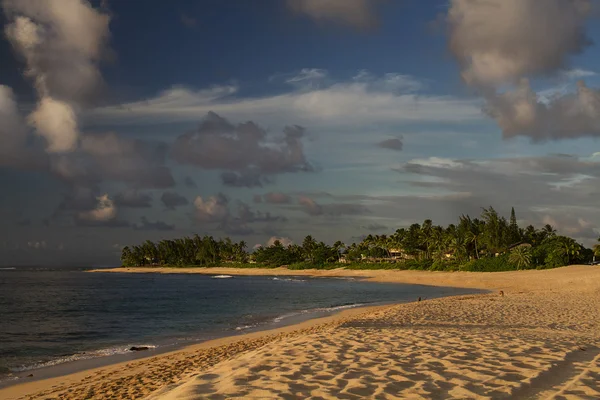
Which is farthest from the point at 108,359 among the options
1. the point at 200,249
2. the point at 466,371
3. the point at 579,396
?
the point at 200,249

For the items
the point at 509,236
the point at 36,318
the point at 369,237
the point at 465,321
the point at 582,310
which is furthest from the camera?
the point at 369,237

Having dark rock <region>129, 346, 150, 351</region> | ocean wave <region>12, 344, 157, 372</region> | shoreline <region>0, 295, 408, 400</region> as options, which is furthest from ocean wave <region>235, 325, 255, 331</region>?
dark rock <region>129, 346, 150, 351</region>

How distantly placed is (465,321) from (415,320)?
6.88 ft

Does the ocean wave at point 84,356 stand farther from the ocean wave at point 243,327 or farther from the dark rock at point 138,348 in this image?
the ocean wave at point 243,327

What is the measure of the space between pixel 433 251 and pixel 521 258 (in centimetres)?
3407

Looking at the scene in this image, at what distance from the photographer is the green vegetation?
74250mm

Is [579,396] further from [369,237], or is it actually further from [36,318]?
[369,237]

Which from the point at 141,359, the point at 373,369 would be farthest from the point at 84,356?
the point at 373,369

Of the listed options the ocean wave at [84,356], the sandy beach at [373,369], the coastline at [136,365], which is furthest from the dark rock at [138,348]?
the sandy beach at [373,369]

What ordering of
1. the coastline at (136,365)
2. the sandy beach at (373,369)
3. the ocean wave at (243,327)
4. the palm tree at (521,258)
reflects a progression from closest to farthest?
the sandy beach at (373,369)
the coastline at (136,365)
the ocean wave at (243,327)
the palm tree at (521,258)

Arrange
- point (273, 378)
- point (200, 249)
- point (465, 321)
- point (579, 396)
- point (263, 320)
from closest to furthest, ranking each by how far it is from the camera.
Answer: point (579, 396)
point (273, 378)
point (465, 321)
point (263, 320)
point (200, 249)

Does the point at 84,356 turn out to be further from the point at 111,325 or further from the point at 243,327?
the point at 111,325

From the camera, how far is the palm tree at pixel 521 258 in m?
72.6

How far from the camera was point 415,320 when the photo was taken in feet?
69.6
